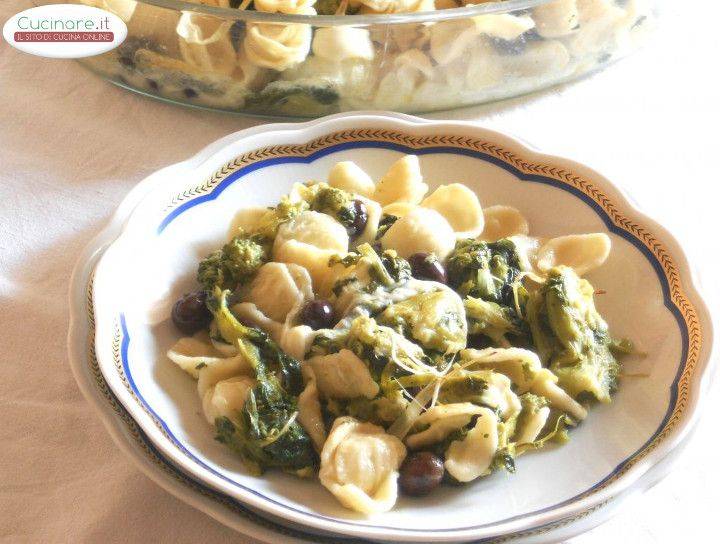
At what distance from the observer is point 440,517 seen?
827 mm

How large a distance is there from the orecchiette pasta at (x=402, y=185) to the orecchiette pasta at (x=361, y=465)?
0.40 meters

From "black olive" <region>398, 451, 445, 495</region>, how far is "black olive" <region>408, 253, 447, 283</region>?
242 millimetres

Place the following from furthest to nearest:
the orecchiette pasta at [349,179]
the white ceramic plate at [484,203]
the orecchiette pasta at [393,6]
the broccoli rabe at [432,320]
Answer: the orecchiette pasta at [393,6], the orecchiette pasta at [349,179], the broccoli rabe at [432,320], the white ceramic plate at [484,203]

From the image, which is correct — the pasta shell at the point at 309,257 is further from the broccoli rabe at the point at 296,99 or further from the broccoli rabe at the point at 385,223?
the broccoli rabe at the point at 296,99

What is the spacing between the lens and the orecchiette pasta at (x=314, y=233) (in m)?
1.06

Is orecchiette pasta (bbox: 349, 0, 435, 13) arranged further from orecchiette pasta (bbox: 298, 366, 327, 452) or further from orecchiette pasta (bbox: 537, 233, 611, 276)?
orecchiette pasta (bbox: 298, 366, 327, 452)

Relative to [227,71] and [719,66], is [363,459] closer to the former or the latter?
[227,71]

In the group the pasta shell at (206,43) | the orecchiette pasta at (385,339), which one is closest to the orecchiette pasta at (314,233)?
the orecchiette pasta at (385,339)

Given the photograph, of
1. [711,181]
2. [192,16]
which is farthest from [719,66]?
[192,16]

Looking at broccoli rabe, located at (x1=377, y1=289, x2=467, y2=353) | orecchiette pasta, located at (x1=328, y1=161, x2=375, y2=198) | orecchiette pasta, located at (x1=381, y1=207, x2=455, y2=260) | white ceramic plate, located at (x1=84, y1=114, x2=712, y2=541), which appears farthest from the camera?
orecchiette pasta, located at (x1=328, y1=161, x2=375, y2=198)

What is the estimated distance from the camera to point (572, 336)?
3.21ft

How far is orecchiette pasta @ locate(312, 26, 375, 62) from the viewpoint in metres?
1.33

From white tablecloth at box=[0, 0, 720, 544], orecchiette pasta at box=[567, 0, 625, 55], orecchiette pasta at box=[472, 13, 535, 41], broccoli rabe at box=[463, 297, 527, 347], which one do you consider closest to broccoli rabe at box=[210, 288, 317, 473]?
white tablecloth at box=[0, 0, 720, 544]

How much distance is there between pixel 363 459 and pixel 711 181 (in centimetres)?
94
